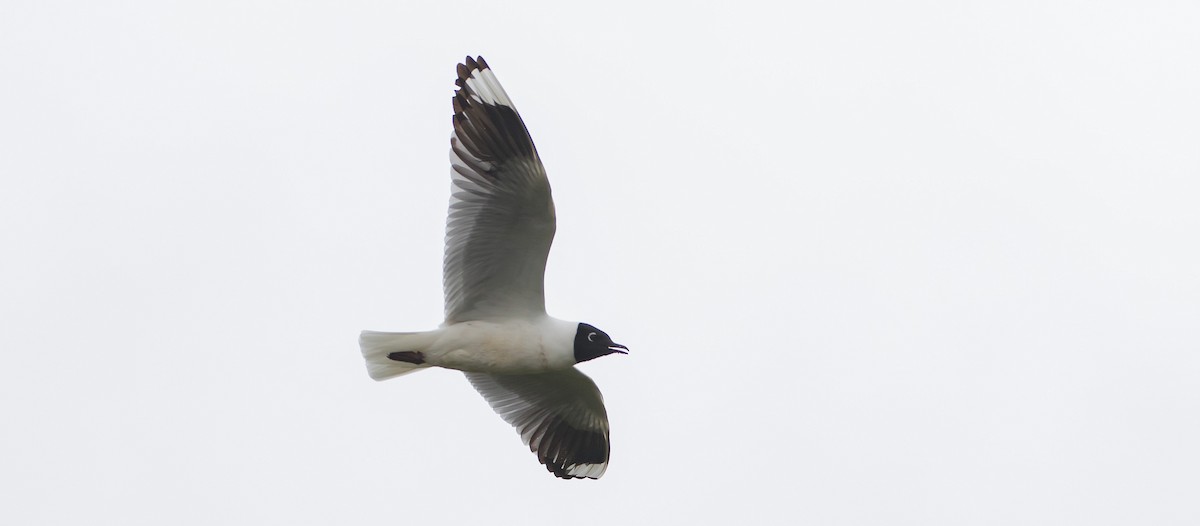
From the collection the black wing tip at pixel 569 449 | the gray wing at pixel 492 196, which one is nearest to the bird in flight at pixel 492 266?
the gray wing at pixel 492 196

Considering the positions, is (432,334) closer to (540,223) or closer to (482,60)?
(540,223)

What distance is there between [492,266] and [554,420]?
1921 mm

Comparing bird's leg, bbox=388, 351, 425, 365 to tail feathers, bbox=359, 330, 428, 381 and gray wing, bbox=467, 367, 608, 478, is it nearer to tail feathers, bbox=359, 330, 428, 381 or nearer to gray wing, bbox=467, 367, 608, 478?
tail feathers, bbox=359, 330, 428, 381

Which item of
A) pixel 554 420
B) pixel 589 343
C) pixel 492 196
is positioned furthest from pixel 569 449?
pixel 492 196

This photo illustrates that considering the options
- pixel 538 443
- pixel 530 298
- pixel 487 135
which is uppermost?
pixel 487 135

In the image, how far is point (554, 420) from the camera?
13961 millimetres

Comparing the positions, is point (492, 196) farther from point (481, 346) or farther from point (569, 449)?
point (569, 449)

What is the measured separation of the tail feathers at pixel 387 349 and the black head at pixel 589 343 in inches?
45.9

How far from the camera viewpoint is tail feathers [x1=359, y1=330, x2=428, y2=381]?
12.6 m

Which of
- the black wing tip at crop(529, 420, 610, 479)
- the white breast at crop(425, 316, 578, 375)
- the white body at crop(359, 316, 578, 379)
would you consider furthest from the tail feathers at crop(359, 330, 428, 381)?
the black wing tip at crop(529, 420, 610, 479)

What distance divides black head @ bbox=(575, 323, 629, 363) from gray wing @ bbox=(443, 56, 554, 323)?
509 mm

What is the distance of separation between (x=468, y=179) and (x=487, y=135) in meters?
0.35

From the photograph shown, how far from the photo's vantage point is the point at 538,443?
45.9ft

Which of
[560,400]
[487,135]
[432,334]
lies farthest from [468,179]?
[560,400]
